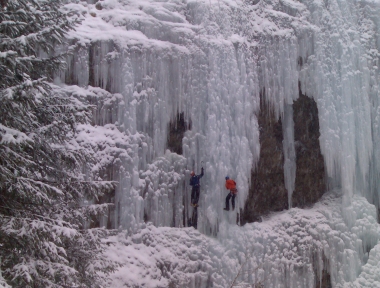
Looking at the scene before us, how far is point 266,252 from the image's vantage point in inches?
397

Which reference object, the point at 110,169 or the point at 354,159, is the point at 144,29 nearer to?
the point at 110,169

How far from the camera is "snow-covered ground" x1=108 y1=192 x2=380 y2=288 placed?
8836 millimetres

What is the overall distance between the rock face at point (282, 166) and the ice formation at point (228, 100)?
26cm

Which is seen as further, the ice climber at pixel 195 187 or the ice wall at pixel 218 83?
the ice climber at pixel 195 187

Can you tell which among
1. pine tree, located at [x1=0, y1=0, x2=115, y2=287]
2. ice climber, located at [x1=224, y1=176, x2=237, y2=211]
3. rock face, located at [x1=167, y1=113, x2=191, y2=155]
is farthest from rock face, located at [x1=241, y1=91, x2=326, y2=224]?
pine tree, located at [x1=0, y1=0, x2=115, y2=287]

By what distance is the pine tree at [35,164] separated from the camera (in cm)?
423

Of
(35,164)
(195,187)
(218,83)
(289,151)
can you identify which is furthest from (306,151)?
(35,164)

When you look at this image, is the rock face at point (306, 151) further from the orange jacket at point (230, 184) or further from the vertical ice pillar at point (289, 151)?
the orange jacket at point (230, 184)

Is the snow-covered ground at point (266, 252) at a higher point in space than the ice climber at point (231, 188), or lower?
lower

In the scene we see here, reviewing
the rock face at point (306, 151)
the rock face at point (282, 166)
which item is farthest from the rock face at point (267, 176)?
the rock face at point (306, 151)

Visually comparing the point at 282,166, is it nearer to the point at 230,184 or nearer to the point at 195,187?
the point at 230,184

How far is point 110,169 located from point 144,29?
3494 mm

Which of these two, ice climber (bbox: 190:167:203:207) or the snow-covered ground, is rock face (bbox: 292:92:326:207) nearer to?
the snow-covered ground

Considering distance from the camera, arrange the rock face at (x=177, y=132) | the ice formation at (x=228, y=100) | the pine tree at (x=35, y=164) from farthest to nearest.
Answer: the rock face at (x=177, y=132)
the ice formation at (x=228, y=100)
the pine tree at (x=35, y=164)
